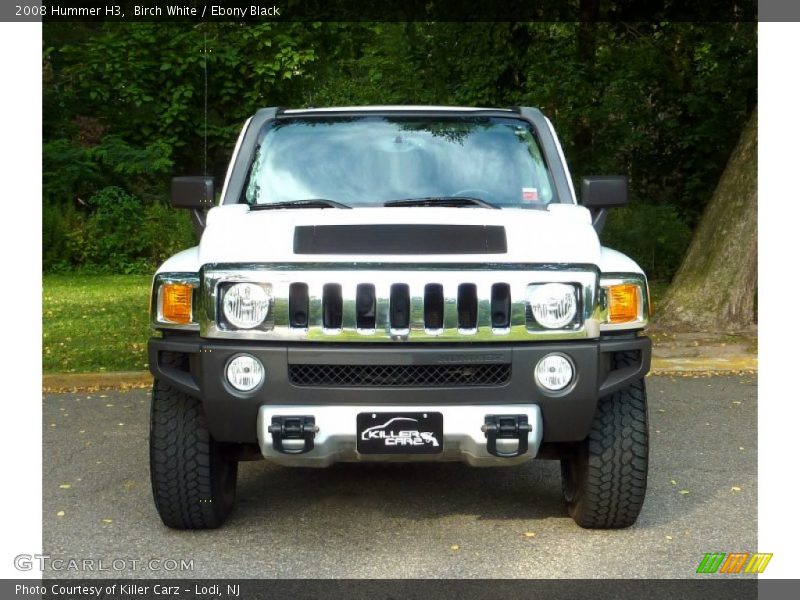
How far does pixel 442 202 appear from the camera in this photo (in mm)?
5492

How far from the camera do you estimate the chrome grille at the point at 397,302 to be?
4656 mm

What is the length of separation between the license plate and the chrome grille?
31cm

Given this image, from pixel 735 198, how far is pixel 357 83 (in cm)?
2279

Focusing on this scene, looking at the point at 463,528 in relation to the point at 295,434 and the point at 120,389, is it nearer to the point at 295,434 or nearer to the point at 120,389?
the point at 295,434

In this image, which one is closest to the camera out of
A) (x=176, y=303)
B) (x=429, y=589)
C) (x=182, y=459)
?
(x=429, y=589)

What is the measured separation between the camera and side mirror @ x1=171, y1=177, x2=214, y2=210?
5656 millimetres

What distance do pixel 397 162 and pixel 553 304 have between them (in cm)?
146

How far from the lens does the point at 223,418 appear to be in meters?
4.76

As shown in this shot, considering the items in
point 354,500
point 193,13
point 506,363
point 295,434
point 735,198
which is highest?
point 193,13

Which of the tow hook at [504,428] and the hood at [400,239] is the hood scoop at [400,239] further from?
the tow hook at [504,428]

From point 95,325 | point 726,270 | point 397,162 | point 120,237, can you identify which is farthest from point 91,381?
point 120,237

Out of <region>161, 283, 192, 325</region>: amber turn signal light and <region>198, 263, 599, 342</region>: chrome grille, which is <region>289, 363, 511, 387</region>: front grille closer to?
<region>198, 263, 599, 342</region>: chrome grille

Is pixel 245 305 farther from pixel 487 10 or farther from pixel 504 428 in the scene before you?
pixel 487 10

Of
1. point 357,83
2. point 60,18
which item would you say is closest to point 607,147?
point 60,18
